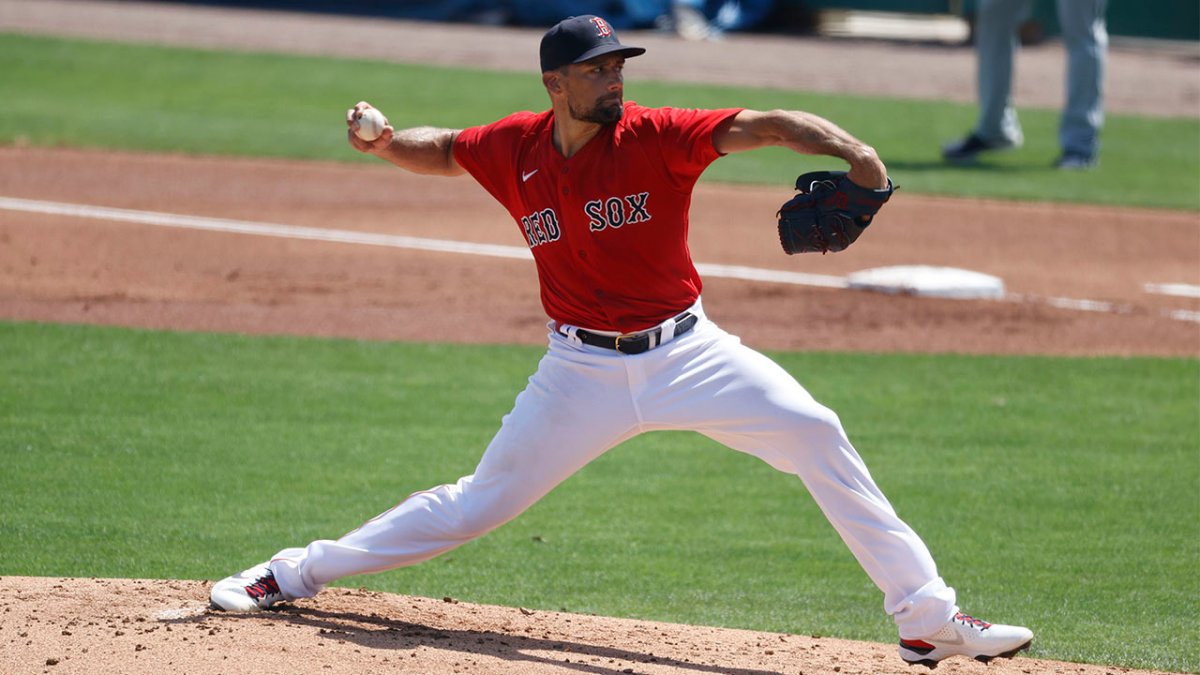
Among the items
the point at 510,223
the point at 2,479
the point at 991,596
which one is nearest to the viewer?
the point at 991,596

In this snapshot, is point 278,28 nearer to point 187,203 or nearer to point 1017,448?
point 187,203

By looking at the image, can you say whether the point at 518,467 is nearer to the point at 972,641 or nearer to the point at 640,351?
the point at 640,351

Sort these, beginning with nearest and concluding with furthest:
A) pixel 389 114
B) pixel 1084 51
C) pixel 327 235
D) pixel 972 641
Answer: pixel 972 641
pixel 327 235
pixel 1084 51
pixel 389 114

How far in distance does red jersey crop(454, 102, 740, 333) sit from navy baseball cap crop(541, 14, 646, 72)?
23 centimetres

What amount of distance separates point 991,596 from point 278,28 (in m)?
18.7

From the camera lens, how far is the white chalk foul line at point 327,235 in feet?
36.0

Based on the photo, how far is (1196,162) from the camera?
15453mm

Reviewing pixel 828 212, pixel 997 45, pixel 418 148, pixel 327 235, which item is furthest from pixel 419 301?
pixel 997 45

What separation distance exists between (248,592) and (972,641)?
2247 mm

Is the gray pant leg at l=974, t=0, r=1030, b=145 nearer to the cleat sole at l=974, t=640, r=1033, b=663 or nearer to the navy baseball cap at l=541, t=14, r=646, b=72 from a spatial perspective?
the navy baseball cap at l=541, t=14, r=646, b=72

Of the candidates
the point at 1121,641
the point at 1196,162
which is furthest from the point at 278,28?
the point at 1121,641

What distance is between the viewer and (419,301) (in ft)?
33.0

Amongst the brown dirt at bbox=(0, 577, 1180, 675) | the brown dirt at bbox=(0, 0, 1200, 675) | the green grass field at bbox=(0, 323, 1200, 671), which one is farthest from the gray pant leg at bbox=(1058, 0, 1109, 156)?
the brown dirt at bbox=(0, 577, 1180, 675)

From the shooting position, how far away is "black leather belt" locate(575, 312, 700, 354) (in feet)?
14.6
